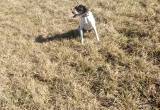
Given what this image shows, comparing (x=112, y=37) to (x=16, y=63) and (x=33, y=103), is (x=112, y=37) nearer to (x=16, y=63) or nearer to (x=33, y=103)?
(x=16, y=63)

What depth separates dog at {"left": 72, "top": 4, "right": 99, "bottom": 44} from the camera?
8.76m

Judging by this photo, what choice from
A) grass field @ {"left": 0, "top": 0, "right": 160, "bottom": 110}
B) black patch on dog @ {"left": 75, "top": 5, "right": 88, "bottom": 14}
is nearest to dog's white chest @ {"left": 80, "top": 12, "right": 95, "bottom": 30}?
black patch on dog @ {"left": 75, "top": 5, "right": 88, "bottom": 14}

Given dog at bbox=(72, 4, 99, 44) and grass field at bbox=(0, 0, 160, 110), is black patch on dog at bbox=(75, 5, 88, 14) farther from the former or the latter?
grass field at bbox=(0, 0, 160, 110)

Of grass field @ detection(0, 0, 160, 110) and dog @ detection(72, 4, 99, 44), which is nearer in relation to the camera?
grass field @ detection(0, 0, 160, 110)

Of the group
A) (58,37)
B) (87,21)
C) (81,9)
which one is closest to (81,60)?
(87,21)

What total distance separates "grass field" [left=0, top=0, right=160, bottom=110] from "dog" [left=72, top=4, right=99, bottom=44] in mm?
285

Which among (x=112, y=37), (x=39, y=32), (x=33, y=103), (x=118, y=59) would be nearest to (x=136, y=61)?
(x=118, y=59)

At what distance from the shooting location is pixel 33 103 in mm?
7059

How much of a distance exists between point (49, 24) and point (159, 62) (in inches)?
168

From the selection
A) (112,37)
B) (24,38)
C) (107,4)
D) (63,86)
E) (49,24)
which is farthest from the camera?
(107,4)

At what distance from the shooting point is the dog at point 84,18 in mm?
8758

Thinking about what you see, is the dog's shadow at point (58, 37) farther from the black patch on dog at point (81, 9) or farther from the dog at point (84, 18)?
the black patch on dog at point (81, 9)

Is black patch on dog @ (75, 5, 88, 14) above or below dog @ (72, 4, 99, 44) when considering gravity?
above

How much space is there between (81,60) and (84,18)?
1.29 m
